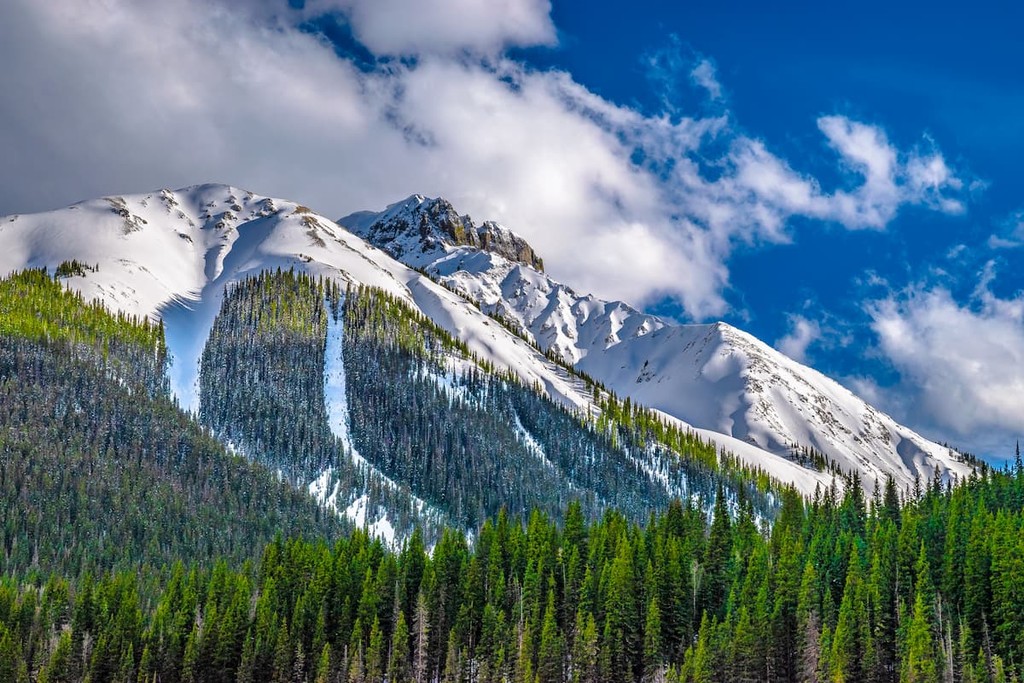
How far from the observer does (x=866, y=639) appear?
95.3m

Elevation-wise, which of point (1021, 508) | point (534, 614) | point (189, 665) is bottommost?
point (189, 665)

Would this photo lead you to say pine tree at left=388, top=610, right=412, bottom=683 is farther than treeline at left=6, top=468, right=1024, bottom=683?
Yes

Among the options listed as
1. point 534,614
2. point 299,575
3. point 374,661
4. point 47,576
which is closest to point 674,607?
point 534,614

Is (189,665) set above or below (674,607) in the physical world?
below

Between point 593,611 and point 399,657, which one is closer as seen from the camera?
point 399,657

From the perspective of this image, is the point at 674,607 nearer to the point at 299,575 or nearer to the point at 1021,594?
the point at 1021,594

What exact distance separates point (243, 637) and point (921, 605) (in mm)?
75035

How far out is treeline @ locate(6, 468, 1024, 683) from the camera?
97.9 meters

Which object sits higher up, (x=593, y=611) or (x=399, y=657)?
(x=593, y=611)

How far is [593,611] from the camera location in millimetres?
113375

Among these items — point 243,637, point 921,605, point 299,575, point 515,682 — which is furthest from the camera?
point 299,575

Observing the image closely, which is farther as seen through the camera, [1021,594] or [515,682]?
[515,682]

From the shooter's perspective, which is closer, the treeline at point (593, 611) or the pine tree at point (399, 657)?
the treeline at point (593, 611)

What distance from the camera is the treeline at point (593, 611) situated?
97.9 m
